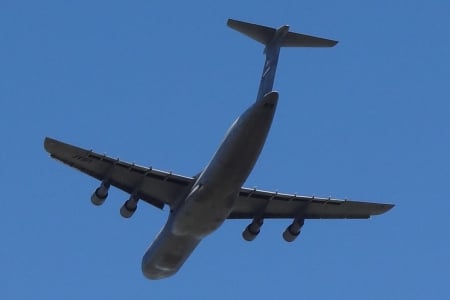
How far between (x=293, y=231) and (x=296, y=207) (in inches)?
33.3

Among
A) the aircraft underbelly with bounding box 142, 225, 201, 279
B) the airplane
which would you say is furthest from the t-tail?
the aircraft underbelly with bounding box 142, 225, 201, 279

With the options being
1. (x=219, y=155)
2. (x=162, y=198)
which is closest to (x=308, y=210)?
(x=162, y=198)

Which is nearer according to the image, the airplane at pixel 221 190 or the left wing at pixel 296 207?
the airplane at pixel 221 190

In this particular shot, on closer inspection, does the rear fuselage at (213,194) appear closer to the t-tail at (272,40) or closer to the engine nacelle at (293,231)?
the t-tail at (272,40)

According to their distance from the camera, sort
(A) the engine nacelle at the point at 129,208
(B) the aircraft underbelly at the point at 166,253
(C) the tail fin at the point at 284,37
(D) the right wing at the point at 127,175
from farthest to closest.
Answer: (A) the engine nacelle at the point at 129,208 → (B) the aircraft underbelly at the point at 166,253 → (D) the right wing at the point at 127,175 → (C) the tail fin at the point at 284,37

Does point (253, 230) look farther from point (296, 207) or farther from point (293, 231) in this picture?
point (296, 207)

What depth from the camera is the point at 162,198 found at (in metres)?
41.7

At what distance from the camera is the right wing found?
39719 mm

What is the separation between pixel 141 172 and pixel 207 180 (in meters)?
3.93

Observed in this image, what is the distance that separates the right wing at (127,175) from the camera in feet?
130

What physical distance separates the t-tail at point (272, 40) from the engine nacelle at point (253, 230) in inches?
256

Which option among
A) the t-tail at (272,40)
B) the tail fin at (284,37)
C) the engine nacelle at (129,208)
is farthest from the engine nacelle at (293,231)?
the tail fin at (284,37)

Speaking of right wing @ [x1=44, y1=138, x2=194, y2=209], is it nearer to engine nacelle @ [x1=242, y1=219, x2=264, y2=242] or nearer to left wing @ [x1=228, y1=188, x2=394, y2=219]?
left wing @ [x1=228, y1=188, x2=394, y2=219]

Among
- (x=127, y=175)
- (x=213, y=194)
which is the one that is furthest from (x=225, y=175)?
(x=127, y=175)
